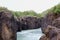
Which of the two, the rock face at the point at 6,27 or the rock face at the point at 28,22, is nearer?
the rock face at the point at 6,27

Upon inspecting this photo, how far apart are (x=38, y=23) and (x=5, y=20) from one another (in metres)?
25.5

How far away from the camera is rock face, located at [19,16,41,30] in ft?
116

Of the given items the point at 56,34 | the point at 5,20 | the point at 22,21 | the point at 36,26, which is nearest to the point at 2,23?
the point at 5,20

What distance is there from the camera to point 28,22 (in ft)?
120

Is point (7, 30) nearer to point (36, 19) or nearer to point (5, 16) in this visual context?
point (5, 16)

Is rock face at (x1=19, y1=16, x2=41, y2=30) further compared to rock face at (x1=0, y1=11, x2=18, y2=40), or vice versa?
rock face at (x1=19, y1=16, x2=41, y2=30)

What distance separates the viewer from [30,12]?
50688mm

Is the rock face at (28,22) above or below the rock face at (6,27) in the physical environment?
below

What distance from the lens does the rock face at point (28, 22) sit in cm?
3532

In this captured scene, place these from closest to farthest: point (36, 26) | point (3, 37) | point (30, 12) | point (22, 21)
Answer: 1. point (3, 37)
2. point (22, 21)
3. point (36, 26)
4. point (30, 12)

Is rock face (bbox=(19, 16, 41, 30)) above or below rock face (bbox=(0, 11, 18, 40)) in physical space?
below

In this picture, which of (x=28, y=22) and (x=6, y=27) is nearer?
(x=6, y=27)

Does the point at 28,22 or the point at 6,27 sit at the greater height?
the point at 6,27

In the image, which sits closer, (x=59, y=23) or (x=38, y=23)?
(x=59, y=23)
